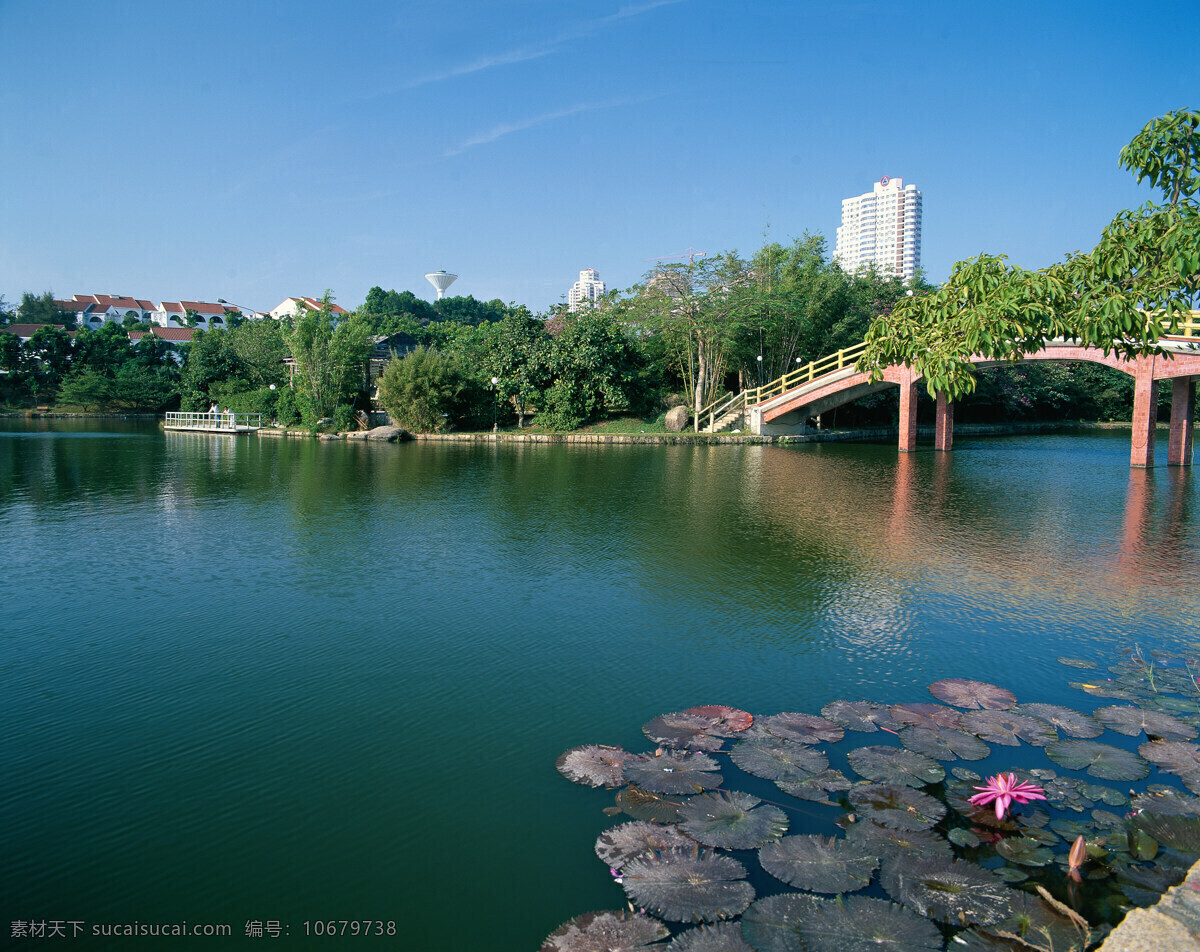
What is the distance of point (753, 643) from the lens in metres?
6.21

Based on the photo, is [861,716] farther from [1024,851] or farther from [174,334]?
[174,334]

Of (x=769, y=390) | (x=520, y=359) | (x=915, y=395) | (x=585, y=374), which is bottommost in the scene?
(x=915, y=395)

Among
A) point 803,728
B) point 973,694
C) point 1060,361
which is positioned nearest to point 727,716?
point 803,728

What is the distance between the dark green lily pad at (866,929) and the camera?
2863 millimetres

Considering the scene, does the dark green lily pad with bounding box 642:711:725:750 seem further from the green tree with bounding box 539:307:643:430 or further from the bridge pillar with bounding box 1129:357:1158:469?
the green tree with bounding box 539:307:643:430

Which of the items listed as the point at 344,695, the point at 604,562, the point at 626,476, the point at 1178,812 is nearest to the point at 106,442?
the point at 626,476

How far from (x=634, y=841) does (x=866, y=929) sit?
1.02 metres

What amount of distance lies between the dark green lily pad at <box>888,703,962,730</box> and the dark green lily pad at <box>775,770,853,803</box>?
837 mm

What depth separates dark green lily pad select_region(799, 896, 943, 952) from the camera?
286 cm

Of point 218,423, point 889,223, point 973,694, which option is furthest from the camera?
point 889,223

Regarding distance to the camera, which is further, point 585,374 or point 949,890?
point 585,374

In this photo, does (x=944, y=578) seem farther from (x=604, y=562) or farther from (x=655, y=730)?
(x=655, y=730)

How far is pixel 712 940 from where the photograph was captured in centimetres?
288

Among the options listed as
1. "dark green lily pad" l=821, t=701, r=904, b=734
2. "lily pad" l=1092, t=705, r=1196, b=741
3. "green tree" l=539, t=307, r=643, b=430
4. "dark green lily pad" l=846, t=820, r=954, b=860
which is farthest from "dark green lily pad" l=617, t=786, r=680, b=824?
"green tree" l=539, t=307, r=643, b=430
